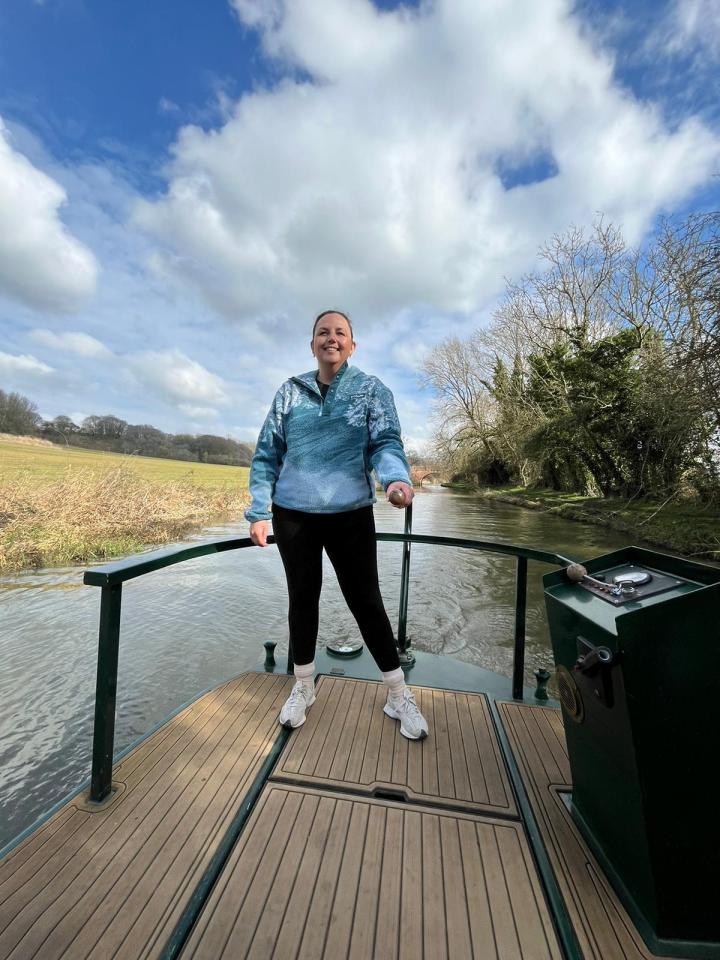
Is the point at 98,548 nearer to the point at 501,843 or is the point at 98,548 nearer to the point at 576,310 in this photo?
the point at 501,843

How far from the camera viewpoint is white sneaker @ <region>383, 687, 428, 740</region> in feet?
6.11

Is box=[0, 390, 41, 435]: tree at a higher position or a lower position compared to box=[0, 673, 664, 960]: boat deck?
higher

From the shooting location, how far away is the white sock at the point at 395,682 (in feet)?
6.37

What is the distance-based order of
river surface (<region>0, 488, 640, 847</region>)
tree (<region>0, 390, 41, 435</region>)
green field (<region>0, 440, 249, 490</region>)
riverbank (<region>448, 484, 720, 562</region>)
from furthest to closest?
tree (<region>0, 390, 41, 435</region>) < green field (<region>0, 440, 249, 490</region>) < riverbank (<region>448, 484, 720, 562</region>) < river surface (<region>0, 488, 640, 847</region>)

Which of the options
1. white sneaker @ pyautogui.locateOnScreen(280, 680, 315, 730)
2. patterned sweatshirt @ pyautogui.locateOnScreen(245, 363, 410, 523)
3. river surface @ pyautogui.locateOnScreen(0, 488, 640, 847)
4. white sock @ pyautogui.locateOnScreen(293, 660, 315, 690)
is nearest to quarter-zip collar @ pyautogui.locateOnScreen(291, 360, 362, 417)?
patterned sweatshirt @ pyautogui.locateOnScreen(245, 363, 410, 523)

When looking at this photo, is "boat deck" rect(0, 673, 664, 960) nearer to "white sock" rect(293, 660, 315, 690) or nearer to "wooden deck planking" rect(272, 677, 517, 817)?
"wooden deck planking" rect(272, 677, 517, 817)

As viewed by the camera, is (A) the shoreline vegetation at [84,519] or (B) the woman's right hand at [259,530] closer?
(B) the woman's right hand at [259,530]

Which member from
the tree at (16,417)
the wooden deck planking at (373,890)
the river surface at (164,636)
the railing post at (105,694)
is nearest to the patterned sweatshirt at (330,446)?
the railing post at (105,694)

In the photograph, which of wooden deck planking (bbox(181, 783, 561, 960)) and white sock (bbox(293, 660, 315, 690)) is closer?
wooden deck planking (bbox(181, 783, 561, 960))

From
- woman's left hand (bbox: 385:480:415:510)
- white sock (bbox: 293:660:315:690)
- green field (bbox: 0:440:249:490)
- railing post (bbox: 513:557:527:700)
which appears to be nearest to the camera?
woman's left hand (bbox: 385:480:415:510)

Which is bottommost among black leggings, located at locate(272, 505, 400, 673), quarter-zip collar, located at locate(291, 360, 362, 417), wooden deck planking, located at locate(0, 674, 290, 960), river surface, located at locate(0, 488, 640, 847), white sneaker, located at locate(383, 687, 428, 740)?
river surface, located at locate(0, 488, 640, 847)

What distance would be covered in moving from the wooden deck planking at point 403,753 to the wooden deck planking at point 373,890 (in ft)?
0.31

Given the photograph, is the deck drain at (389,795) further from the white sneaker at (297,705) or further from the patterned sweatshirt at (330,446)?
the patterned sweatshirt at (330,446)

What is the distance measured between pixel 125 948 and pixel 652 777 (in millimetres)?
1247
